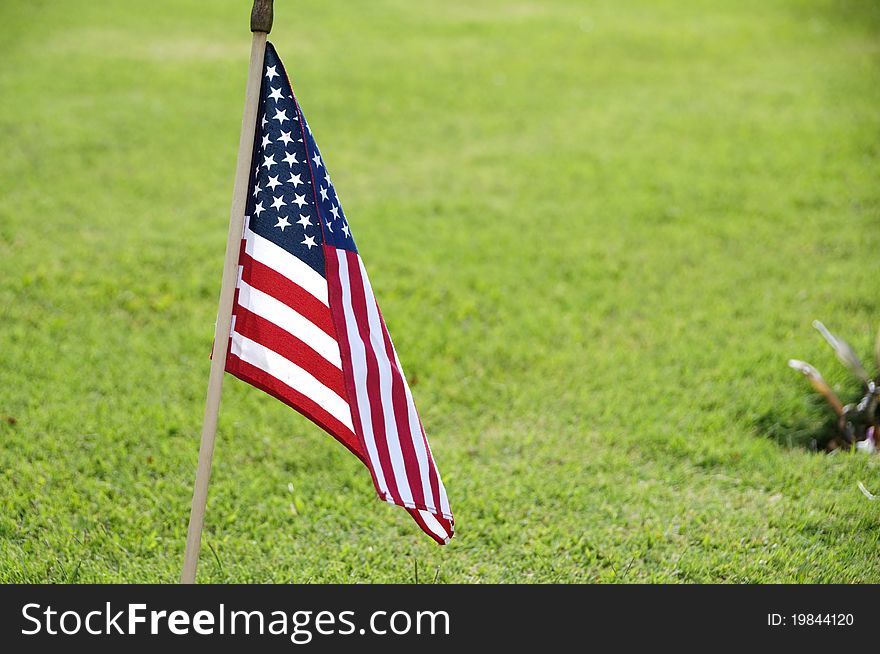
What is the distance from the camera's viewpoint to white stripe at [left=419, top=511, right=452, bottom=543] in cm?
353

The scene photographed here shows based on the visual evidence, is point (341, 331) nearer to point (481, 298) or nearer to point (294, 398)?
point (294, 398)

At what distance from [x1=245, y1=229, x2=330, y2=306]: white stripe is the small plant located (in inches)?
126

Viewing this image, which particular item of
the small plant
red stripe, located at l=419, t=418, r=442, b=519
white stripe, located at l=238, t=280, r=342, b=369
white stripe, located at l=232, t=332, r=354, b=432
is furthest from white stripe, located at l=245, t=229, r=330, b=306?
the small plant

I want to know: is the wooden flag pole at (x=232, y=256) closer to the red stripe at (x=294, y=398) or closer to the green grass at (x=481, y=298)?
the red stripe at (x=294, y=398)

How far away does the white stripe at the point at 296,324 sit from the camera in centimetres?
336

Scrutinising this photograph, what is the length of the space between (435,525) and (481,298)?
3673 millimetres

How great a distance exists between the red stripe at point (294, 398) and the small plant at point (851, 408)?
307 cm

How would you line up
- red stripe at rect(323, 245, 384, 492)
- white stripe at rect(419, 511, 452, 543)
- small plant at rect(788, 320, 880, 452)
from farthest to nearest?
small plant at rect(788, 320, 880, 452) → white stripe at rect(419, 511, 452, 543) → red stripe at rect(323, 245, 384, 492)

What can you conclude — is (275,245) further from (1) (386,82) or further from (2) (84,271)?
(1) (386,82)

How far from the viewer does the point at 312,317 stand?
3359mm

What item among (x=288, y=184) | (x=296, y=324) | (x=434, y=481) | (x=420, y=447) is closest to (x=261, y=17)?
(x=288, y=184)

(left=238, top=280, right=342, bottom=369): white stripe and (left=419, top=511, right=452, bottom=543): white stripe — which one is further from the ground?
(left=238, top=280, right=342, bottom=369): white stripe

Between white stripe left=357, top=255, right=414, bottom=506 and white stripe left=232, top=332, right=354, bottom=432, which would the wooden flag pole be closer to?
white stripe left=232, top=332, right=354, bottom=432

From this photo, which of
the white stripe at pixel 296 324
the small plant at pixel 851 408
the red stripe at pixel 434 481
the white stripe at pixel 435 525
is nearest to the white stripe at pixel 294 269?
the white stripe at pixel 296 324
